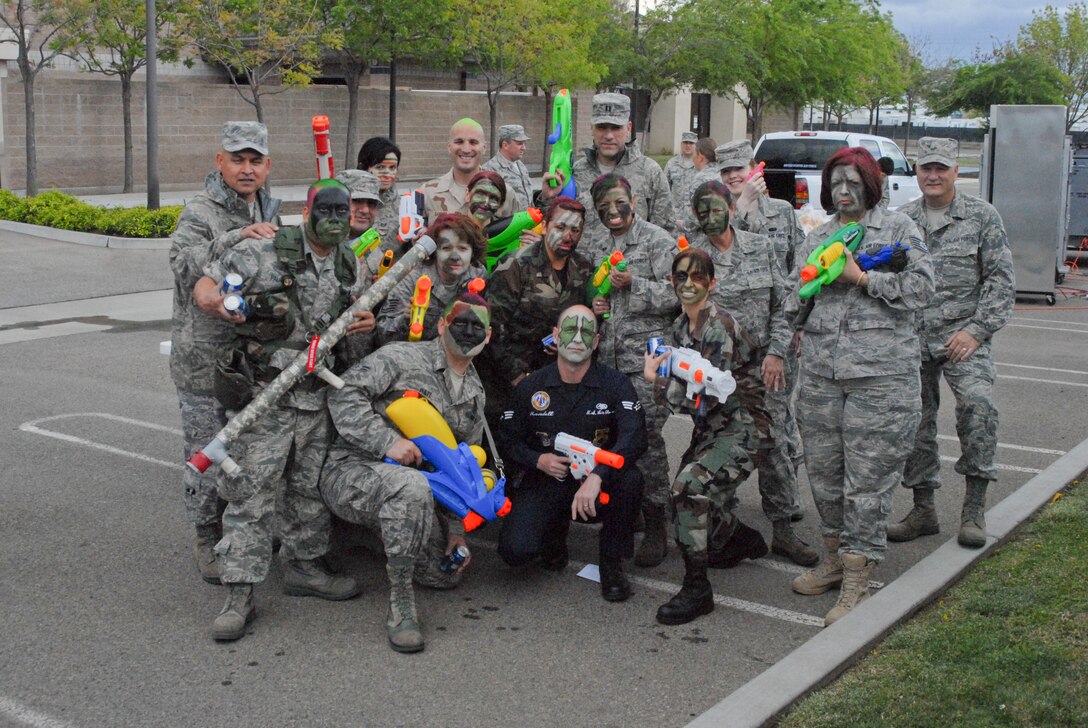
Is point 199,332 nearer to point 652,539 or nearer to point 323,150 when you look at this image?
point 323,150

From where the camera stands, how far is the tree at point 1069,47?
40.2 m

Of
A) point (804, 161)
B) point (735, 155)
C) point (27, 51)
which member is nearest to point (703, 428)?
point (735, 155)

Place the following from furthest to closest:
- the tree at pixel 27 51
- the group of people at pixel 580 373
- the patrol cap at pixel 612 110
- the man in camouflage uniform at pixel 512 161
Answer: the tree at pixel 27 51 < the man in camouflage uniform at pixel 512 161 < the patrol cap at pixel 612 110 < the group of people at pixel 580 373

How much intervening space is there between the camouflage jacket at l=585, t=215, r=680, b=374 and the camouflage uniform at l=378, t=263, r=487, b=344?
728 millimetres

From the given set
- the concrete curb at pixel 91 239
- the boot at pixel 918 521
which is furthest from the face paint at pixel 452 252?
the concrete curb at pixel 91 239

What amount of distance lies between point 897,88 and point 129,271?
3742cm

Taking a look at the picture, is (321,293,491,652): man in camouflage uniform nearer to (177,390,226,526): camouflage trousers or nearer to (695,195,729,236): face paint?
(177,390,226,526): camouflage trousers

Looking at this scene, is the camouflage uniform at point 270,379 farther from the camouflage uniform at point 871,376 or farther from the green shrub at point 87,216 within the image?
the green shrub at point 87,216

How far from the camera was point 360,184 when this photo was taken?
6258 mm

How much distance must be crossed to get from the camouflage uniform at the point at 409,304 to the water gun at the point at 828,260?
5.56 ft

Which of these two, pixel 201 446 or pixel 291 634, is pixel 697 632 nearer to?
pixel 291 634

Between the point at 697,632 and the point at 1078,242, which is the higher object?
the point at 1078,242

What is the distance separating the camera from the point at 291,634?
5051 millimetres

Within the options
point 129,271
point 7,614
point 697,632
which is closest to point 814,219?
point 697,632
